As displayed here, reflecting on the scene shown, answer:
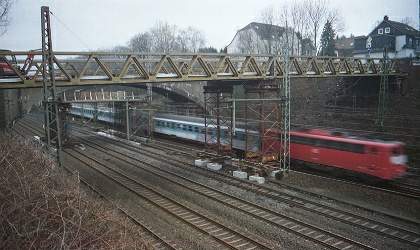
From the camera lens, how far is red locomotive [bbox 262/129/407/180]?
17734 mm

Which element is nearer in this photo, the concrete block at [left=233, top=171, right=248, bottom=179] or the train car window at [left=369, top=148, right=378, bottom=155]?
the train car window at [left=369, top=148, right=378, bottom=155]

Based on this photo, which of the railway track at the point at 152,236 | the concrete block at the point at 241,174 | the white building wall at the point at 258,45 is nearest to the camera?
the railway track at the point at 152,236

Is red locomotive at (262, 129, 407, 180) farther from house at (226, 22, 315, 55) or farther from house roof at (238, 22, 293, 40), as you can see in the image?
house at (226, 22, 315, 55)

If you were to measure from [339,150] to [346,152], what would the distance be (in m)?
0.43

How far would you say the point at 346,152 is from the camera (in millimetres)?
19312

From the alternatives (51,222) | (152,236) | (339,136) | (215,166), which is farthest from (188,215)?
(339,136)

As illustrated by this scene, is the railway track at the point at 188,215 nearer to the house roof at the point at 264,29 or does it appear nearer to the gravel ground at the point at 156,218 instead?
the gravel ground at the point at 156,218

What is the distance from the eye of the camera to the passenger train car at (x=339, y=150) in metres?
17.8

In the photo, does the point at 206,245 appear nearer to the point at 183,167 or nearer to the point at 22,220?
the point at 22,220

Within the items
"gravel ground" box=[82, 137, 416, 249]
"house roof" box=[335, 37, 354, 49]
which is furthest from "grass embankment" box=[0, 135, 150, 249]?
"house roof" box=[335, 37, 354, 49]

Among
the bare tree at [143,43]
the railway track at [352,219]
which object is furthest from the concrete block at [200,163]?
the bare tree at [143,43]

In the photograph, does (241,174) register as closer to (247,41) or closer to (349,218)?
(349,218)

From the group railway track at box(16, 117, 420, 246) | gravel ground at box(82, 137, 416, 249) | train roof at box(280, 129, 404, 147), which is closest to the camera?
gravel ground at box(82, 137, 416, 249)

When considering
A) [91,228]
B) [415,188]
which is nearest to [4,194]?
[91,228]
